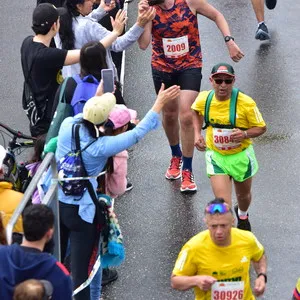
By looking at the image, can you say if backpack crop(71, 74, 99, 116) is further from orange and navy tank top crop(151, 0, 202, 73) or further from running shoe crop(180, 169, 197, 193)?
running shoe crop(180, 169, 197, 193)

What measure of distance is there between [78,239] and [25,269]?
1.36m

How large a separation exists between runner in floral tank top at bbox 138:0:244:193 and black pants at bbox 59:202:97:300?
2.34 m

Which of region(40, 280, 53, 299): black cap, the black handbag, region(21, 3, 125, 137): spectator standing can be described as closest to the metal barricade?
the black handbag

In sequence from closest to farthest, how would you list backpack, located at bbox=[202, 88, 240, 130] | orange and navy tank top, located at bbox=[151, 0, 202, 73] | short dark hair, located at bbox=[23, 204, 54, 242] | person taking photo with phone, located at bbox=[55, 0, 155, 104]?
short dark hair, located at bbox=[23, 204, 54, 242] → backpack, located at bbox=[202, 88, 240, 130] → person taking photo with phone, located at bbox=[55, 0, 155, 104] → orange and navy tank top, located at bbox=[151, 0, 202, 73]

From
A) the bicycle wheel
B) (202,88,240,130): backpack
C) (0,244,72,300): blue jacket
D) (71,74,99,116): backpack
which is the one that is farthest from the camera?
the bicycle wheel

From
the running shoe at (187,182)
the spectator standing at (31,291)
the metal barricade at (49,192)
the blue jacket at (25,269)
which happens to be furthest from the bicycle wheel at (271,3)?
the spectator standing at (31,291)

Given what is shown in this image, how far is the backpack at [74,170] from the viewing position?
19.4 ft

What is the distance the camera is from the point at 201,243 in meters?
5.38

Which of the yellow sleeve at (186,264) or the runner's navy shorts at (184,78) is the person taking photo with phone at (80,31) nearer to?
the runner's navy shorts at (184,78)

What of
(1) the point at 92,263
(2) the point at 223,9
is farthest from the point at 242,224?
(2) the point at 223,9

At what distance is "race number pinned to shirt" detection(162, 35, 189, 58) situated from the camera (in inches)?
321

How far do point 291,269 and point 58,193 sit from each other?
7.06 feet

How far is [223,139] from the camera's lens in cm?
712

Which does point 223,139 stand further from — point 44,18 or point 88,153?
point 44,18
